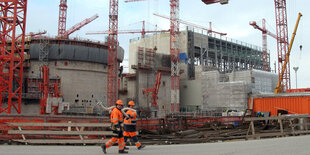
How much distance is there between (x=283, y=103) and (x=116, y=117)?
22.2 metres

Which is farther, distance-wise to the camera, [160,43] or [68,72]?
[160,43]

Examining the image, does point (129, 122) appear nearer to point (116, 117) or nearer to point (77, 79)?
point (116, 117)

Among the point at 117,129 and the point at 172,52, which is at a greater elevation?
the point at 172,52

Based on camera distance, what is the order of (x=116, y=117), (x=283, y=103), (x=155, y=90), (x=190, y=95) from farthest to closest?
(x=190, y=95), (x=155, y=90), (x=283, y=103), (x=116, y=117)

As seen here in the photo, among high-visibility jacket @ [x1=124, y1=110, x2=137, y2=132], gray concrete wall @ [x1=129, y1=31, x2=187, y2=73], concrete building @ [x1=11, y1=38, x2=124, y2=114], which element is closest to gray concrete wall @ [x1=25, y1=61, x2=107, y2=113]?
concrete building @ [x1=11, y1=38, x2=124, y2=114]

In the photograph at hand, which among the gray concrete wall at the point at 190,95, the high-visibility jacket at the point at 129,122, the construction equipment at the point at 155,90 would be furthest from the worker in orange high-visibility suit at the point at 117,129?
the gray concrete wall at the point at 190,95

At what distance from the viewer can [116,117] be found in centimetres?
972

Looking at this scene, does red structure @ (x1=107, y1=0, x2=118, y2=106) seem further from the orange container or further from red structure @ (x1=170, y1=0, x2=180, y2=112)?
the orange container

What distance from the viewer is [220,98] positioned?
191 ft

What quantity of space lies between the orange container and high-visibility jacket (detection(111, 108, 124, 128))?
21.3 m

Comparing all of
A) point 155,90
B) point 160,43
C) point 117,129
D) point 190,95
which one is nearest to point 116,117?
point 117,129

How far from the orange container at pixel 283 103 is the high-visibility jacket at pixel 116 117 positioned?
21.3m

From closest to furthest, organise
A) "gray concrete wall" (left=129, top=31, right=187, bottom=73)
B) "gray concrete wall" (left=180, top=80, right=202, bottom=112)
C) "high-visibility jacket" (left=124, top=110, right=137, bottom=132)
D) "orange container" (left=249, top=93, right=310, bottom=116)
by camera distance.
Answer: "high-visibility jacket" (left=124, top=110, right=137, bottom=132) → "orange container" (left=249, top=93, right=310, bottom=116) → "gray concrete wall" (left=180, top=80, right=202, bottom=112) → "gray concrete wall" (left=129, top=31, right=187, bottom=73)

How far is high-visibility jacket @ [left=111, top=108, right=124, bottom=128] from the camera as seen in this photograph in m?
9.66
